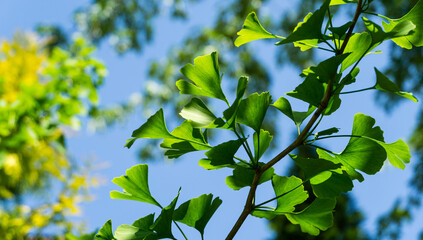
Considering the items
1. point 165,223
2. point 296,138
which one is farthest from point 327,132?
point 165,223

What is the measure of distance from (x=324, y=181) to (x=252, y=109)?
75 millimetres

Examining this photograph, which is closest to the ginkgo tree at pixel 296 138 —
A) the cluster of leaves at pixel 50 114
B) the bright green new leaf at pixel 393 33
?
the bright green new leaf at pixel 393 33

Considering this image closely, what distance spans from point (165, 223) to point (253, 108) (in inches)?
4.3

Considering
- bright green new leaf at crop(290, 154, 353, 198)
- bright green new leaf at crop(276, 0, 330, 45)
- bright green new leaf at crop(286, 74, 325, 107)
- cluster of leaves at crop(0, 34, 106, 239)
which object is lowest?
bright green new leaf at crop(290, 154, 353, 198)

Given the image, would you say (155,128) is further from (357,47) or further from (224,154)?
(357,47)

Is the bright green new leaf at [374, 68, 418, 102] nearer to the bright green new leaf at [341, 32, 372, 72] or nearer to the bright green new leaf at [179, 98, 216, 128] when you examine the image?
the bright green new leaf at [341, 32, 372, 72]

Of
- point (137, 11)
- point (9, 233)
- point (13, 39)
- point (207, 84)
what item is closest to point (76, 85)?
point (9, 233)

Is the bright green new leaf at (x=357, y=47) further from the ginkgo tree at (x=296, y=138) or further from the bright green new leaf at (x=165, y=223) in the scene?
the bright green new leaf at (x=165, y=223)

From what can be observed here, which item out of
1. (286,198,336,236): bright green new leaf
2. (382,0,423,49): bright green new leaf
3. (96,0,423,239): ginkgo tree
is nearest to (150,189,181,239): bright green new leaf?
(96,0,423,239): ginkgo tree

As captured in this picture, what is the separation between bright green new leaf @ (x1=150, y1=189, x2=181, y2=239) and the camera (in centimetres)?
32

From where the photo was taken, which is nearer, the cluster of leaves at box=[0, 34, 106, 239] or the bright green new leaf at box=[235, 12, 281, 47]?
the bright green new leaf at box=[235, 12, 281, 47]

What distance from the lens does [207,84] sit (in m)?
0.35

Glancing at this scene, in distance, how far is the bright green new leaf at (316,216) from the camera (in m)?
0.34

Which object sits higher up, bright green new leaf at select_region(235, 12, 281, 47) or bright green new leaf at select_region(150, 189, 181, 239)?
bright green new leaf at select_region(235, 12, 281, 47)
